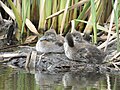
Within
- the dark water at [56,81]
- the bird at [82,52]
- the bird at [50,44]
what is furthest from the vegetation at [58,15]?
the dark water at [56,81]

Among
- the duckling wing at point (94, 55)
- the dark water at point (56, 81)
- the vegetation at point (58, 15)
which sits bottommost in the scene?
the dark water at point (56, 81)

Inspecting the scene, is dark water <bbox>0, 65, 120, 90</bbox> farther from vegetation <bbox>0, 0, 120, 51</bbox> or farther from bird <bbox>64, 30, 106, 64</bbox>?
vegetation <bbox>0, 0, 120, 51</bbox>

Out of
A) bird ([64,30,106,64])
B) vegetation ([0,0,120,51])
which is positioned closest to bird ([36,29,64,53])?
bird ([64,30,106,64])

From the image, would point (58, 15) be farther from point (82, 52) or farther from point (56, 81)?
point (56, 81)

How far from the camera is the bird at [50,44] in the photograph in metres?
8.23

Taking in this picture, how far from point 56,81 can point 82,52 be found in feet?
3.68

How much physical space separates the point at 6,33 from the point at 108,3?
209 centimetres

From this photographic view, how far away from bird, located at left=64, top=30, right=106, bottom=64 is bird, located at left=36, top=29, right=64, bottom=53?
42 centimetres

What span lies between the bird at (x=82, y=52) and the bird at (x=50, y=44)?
1.38ft

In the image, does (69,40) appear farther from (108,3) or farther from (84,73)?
(108,3)

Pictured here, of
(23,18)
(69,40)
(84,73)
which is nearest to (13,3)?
(23,18)

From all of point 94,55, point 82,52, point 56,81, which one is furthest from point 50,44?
point 56,81

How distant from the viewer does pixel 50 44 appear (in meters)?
8.33

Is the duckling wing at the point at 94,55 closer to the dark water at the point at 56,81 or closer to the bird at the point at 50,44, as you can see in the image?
the dark water at the point at 56,81
